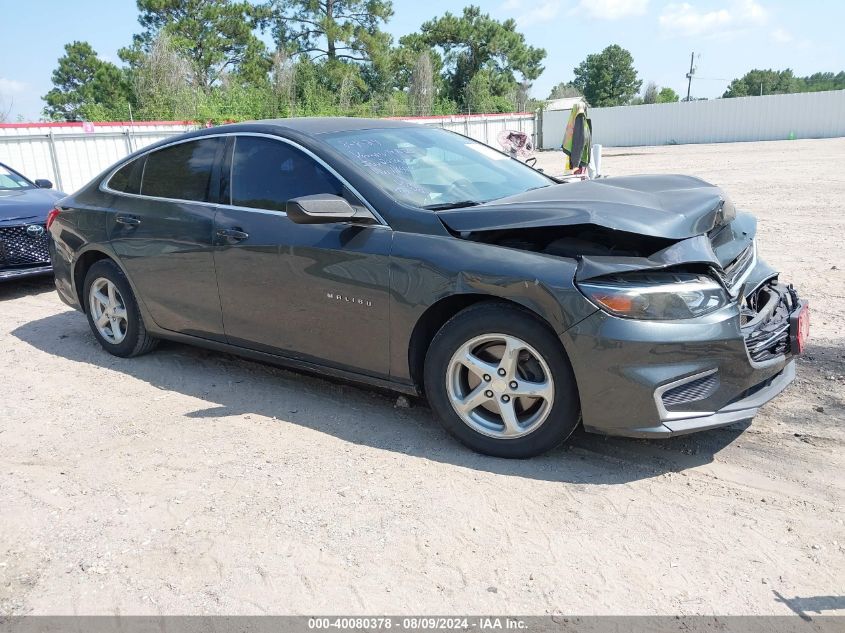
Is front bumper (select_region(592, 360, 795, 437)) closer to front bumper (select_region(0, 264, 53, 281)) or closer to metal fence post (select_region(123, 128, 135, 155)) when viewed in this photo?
front bumper (select_region(0, 264, 53, 281))

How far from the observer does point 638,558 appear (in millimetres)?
2775

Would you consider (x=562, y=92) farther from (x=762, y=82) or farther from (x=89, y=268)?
(x=89, y=268)

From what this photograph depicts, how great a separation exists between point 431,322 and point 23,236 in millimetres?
5736

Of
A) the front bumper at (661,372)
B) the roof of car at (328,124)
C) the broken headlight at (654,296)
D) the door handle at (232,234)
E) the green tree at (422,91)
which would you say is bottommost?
the front bumper at (661,372)

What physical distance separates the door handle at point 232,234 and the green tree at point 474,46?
171 ft

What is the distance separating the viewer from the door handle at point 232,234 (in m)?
4.32

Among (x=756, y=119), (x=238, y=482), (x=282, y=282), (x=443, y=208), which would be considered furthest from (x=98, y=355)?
(x=756, y=119)

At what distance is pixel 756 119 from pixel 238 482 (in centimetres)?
4127

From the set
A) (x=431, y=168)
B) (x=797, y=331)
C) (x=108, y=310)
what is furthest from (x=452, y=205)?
(x=108, y=310)

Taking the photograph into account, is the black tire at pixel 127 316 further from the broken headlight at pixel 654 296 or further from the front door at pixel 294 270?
the broken headlight at pixel 654 296

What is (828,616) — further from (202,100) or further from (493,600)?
(202,100)

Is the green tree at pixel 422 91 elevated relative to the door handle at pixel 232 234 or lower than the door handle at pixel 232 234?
elevated

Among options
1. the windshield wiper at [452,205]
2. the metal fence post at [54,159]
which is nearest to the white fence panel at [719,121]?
the metal fence post at [54,159]

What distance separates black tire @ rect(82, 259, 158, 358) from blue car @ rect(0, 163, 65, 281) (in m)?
2.53
